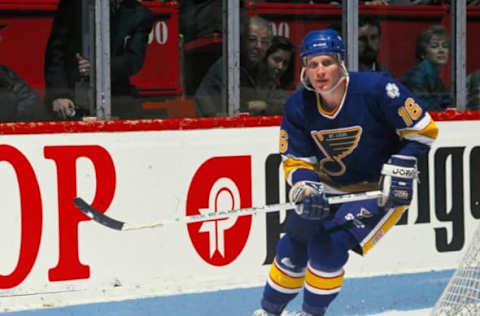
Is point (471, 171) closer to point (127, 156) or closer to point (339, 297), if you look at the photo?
point (339, 297)

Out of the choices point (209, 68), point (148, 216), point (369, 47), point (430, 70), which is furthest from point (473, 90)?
point (148, 216)

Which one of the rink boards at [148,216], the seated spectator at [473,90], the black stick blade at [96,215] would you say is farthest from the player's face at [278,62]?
the black stick blade at [96,215]

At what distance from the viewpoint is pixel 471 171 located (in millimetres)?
5258

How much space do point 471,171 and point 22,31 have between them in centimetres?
224

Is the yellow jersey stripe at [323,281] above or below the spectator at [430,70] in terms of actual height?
below

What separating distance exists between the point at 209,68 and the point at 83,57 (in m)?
0.55

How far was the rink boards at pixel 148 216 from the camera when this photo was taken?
168 inches

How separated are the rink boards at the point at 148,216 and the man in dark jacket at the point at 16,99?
78 mm

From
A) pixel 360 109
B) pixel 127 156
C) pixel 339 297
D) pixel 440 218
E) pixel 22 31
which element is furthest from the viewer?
pixel 440 218

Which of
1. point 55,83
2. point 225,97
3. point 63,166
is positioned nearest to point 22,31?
point 55,83

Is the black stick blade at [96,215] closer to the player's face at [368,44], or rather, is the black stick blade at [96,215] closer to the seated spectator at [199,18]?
the seated spectator at [199,18]

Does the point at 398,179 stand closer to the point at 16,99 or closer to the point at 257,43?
the point at 257,43

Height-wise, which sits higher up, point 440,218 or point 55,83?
point 55,83

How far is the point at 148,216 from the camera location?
4.52 m
